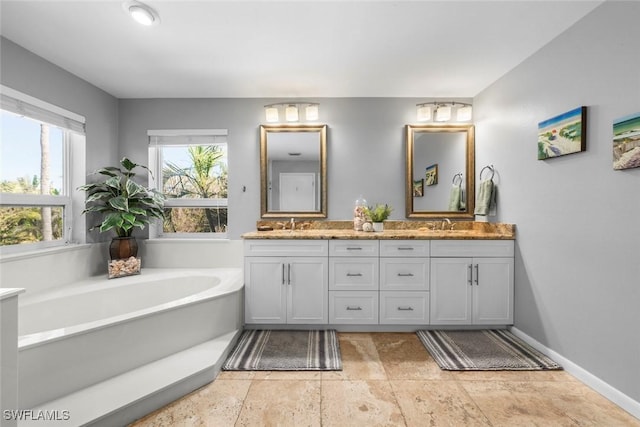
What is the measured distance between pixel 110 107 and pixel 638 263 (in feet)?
14.2

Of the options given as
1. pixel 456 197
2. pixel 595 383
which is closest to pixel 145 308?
pixel 456 197

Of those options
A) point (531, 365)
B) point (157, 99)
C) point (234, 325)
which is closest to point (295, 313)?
point (234, 325)

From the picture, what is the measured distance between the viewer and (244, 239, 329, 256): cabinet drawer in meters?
2.59

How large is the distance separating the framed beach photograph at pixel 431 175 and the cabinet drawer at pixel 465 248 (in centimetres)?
79

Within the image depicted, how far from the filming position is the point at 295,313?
2584mm

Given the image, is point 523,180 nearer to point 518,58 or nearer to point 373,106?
point 518,58

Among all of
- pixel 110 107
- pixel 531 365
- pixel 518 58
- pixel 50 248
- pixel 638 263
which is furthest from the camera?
pixel 110 107

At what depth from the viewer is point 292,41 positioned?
2.08 metres

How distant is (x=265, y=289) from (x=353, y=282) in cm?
77

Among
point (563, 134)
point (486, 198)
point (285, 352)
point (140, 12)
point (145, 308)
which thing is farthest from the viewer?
point (486, 198)

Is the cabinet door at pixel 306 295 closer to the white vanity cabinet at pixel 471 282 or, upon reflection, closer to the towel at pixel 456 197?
the white vanity cabinet at pixel 471 282

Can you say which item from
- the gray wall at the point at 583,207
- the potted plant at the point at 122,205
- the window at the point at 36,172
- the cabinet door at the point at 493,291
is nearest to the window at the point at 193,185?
the potted plant at the point at 122,205

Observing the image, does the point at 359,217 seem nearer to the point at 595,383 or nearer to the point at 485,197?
the point at 485,197

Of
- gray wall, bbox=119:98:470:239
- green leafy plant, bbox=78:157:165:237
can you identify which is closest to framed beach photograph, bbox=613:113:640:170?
gray wall, bbox=119:98:470:239
